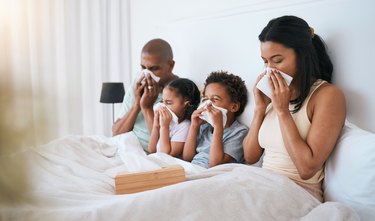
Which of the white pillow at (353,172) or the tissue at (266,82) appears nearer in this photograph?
the white pillow at (353,172)

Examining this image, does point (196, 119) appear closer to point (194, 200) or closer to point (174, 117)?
point (174, 117)

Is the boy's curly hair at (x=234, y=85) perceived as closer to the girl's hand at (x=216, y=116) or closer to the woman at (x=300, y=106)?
the girl's hand at (x=216, y=116)

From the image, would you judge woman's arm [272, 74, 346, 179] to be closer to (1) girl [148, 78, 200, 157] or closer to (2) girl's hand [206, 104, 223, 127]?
(2) girl's hand [206, 104, 223, 127]

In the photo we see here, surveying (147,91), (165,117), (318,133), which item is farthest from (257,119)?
(147,91)

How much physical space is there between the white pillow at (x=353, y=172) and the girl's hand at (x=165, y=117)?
2.61 feet

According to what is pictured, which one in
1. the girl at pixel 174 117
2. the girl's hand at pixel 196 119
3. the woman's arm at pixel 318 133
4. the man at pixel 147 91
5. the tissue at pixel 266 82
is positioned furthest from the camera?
the man at pixel 147 91

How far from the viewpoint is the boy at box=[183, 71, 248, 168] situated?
1.34m

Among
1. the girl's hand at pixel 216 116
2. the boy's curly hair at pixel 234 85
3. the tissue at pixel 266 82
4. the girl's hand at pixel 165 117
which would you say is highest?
the tissue at pixel 266 82

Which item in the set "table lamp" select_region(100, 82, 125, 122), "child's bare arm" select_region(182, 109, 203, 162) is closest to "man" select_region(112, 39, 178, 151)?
"child's bare arm" select_region(182, 109, 203, 162)

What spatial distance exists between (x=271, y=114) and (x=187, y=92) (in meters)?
0.56

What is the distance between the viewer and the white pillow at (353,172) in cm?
82

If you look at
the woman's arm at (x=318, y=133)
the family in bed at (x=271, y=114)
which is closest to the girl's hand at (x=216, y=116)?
the family in bed at (x=271, y=114)

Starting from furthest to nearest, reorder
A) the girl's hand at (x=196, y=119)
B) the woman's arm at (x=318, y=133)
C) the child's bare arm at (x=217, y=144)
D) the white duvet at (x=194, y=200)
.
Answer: the girl's hand at (x=196, y=119) < the child's bare arm at (x=217, y=144) < the woman's arm at (x=318, y=133) < the white duvet at (x=194, y=200)

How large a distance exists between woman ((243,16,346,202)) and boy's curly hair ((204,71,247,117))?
274 millimetres
